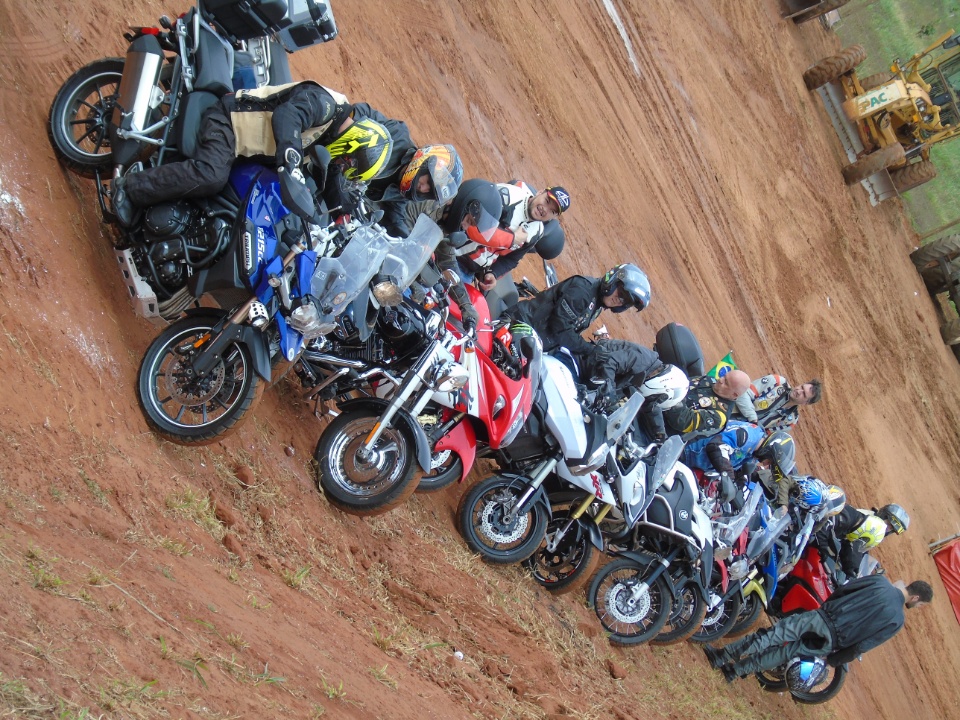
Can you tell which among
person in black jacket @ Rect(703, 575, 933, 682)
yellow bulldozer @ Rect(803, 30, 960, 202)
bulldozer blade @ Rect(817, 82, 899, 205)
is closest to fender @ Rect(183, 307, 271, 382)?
person in black jacket @ Rect(703, 575, 933, 682)

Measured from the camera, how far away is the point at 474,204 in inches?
269

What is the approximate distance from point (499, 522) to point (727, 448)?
2.93m

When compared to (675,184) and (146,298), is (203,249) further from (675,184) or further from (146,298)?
(675,184)

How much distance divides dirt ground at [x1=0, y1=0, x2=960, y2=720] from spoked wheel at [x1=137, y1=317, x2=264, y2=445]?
5.8 inches

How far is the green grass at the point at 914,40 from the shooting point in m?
23.5

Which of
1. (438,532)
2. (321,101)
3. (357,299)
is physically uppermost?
(321,101)

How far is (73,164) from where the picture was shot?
6.31m

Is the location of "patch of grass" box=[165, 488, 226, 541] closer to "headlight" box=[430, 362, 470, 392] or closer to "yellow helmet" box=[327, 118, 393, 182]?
"headlight" box=[430, 362, 470, 392]

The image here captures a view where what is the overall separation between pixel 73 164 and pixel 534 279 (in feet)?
21.2

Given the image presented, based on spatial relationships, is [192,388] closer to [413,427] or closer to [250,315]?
[250,315]

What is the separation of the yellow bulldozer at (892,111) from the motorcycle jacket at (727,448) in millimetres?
13106

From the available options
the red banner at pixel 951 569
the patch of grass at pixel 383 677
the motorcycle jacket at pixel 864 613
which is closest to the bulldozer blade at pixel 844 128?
the red banner at pixel 951 569

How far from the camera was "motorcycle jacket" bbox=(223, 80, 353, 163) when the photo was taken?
571 cm

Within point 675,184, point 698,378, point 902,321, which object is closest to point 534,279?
point 698,378
